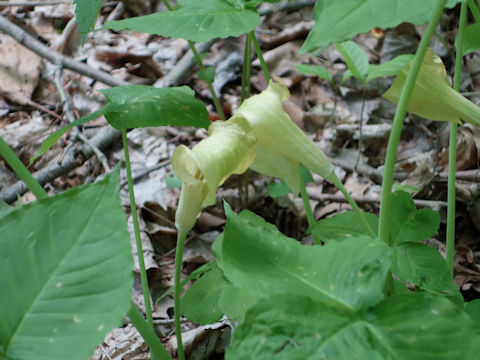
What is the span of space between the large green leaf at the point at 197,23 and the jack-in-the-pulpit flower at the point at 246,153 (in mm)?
265

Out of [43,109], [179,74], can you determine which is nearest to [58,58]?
[43,109]

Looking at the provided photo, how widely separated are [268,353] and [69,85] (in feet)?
9.02

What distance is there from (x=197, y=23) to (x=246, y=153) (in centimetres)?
44

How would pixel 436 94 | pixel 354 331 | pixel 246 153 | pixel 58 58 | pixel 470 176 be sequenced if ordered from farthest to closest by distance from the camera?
pixel 58 58, pixel 470 176, pixel 436 94, pixel 246 153, pixel 354 331

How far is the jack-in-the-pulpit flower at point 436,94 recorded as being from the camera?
0.95 m

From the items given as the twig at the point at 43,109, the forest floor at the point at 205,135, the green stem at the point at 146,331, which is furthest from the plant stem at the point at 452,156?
the twig at the point at 43,109

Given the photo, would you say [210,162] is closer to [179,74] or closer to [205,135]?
[205,135]

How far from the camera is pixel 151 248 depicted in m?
→ 1.91

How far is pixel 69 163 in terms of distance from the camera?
2123 mm

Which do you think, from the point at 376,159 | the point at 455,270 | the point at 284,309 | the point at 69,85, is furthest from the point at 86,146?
the point at 284,309

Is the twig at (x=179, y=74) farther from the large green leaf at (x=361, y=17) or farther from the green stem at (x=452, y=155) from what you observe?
the large green leaf at (x=361, y=17)

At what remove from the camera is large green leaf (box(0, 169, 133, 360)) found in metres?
0.61

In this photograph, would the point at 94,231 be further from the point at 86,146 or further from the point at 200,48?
the point at 200,48

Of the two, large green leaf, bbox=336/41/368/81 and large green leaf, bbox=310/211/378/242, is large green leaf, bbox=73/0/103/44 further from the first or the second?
large green leaf, bbox=336/41/368/81
